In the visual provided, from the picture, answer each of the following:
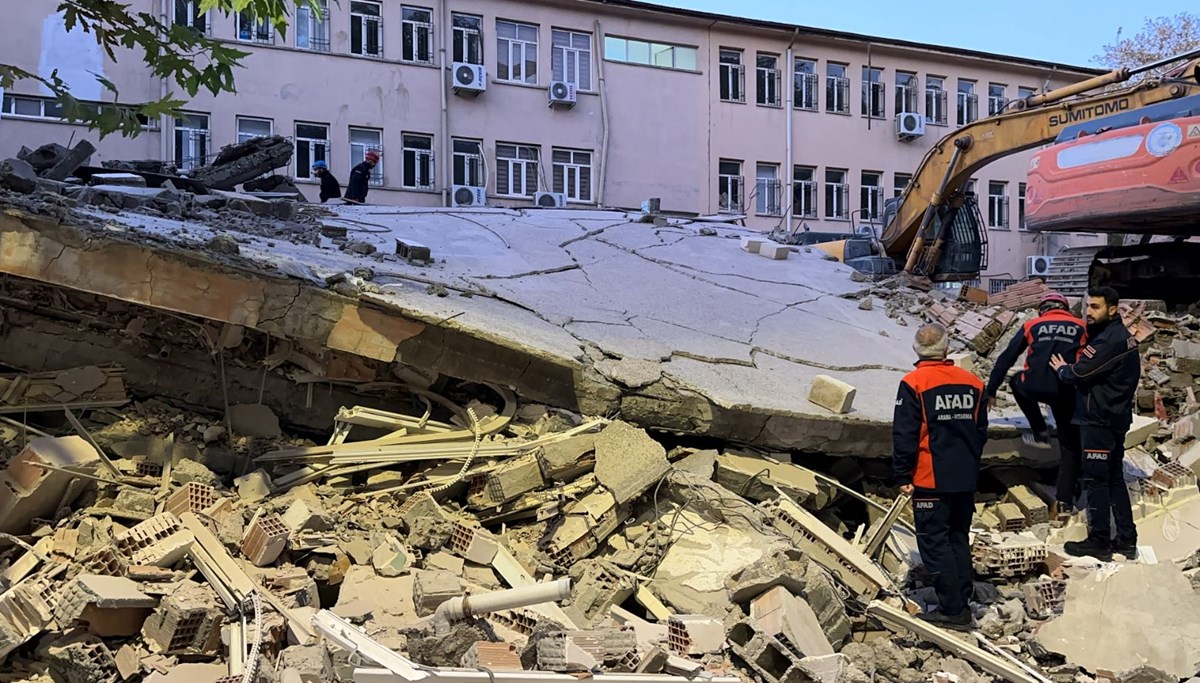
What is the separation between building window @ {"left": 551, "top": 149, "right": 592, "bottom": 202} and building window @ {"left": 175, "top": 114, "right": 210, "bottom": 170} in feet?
24.4

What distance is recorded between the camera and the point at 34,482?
4.37 m

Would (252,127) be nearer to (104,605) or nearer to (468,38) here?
(468,38)

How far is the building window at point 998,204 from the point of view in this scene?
25562mm

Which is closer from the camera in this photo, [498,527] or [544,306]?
[498,527]

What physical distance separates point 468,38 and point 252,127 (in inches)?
203

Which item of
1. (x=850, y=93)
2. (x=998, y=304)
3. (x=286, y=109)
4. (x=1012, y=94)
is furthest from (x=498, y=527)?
(x=1012, y=94)

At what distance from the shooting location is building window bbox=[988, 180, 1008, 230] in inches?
1006

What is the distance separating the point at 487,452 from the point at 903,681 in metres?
2.43

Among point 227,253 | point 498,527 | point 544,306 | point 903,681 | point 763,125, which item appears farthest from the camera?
point 763,125

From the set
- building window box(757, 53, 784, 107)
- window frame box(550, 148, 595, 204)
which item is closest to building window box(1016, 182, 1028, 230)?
building window box(757, 53, 784, 107)

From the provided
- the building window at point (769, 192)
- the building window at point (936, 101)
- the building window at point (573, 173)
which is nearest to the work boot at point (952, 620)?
the building window at point (573, 173)

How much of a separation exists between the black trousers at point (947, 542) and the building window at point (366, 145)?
53.8 ft

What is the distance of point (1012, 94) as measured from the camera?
2550 centimetres

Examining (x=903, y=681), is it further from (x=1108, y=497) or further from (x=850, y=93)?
(x=850, y=93)
